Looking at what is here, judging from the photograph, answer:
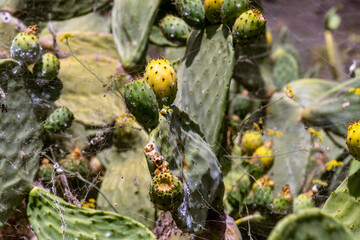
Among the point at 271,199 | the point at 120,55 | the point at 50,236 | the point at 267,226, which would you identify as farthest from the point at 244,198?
the point at 120,55

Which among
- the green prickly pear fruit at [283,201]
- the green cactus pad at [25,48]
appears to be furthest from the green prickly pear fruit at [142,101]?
the green prickly pear fruit at [283,201]

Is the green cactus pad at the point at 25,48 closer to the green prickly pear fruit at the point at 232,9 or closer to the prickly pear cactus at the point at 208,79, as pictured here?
the prickly pear cactus at the point at 208,79

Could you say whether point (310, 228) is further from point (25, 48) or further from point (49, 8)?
point (49, 8)

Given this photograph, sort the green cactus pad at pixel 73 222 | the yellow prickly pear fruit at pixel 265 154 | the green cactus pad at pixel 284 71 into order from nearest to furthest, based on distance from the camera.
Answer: the green cactus pad at pixel 73 222 → the yellow prickly pear fruit at pixel 265 154 → the green cactus pad at pixel 284 71

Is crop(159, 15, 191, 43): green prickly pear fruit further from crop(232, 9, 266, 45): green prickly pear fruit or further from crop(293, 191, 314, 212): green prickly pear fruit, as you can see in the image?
crop(293, 191, 314, 212): green prickly pear fruit

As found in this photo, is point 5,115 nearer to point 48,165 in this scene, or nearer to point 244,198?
point 48,165

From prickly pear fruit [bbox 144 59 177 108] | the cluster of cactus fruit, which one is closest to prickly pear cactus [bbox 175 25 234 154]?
the cluster of cactus fruit
